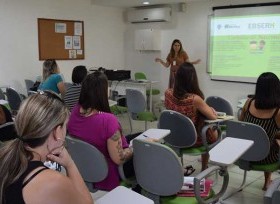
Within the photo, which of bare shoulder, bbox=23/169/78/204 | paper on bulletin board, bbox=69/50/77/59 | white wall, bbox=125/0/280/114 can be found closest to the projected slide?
white wall, bbox=125/0/280/114

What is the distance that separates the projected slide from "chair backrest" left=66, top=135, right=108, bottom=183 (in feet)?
16.1

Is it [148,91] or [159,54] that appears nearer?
[148,91]

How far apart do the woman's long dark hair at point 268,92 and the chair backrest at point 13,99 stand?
10.6 feet

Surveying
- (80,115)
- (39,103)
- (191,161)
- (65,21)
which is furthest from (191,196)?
(65,21)

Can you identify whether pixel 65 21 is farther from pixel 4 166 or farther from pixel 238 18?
pixel 4 166

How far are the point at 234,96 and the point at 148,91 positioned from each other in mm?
1809

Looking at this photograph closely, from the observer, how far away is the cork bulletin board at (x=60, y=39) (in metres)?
6.75

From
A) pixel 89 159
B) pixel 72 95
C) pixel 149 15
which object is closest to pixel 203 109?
pixel 89 159

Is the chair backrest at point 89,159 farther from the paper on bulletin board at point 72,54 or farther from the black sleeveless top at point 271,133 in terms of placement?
the paper on bulletin board at point 72,54

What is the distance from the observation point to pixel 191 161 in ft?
14.1

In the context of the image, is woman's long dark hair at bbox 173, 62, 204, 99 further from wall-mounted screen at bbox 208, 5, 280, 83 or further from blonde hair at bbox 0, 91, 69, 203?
wall-mounted screen at bbox 208, 5, 280, 83

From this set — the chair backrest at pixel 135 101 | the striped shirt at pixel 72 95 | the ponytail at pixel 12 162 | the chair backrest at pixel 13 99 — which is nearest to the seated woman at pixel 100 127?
the ponytail at pixel 12 162

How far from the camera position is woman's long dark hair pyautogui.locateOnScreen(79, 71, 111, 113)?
92.6 inches

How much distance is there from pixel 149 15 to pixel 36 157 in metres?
6.93
